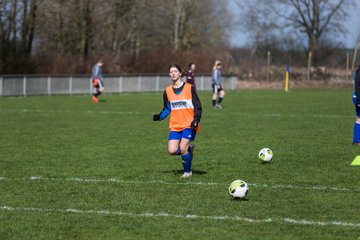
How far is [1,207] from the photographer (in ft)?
28.1

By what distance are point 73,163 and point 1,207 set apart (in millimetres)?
4080

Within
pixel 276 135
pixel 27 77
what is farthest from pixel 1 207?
pixel 27 77

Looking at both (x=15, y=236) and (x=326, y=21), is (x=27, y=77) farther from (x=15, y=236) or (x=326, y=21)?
(x=326, y=21)

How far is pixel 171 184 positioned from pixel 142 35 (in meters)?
57.1

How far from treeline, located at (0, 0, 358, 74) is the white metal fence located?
2.84 metres

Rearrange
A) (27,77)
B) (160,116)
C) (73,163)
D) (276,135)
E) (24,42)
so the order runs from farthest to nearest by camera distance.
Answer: (24,42) → (27,77) → (276,135) → (73,163) → (160,116)

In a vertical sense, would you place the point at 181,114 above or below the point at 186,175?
above

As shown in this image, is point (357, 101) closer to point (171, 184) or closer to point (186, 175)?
point (186, 175)

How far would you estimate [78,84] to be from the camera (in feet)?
143

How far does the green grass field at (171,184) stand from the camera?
746 centimetres

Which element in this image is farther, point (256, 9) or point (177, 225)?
point (256, 9)

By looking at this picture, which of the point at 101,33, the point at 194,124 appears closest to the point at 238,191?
the point at 194,124

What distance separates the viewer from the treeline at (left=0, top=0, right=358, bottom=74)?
48094mm

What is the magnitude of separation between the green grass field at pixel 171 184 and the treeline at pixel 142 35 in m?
27.2
